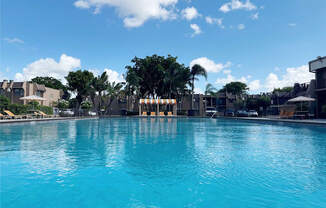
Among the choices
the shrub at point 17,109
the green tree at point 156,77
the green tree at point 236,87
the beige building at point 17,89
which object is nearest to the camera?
the shrub at point 17,109

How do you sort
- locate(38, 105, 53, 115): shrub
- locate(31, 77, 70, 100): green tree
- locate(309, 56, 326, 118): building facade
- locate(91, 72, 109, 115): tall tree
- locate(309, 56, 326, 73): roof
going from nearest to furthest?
locate(309, 56, 326, 73): roof → locate(309, 56, 326, 118): building facade → locate(38, 105, 53, 115): shrub → locate(91, 72, 109, 115): tall tree → locate(31, 77, 70, 100): green tree

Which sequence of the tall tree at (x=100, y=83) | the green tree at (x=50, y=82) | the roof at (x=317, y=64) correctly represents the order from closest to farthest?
the roof at (x=317, y=64)
the tall tree at (x=100, y=83)
the green tree at (x=50, y=82)

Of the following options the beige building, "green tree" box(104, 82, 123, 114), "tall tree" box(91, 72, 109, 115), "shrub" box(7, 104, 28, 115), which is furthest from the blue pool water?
the beige building

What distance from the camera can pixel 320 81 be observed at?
21109 millimetres

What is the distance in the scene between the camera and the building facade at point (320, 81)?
66.6 ft

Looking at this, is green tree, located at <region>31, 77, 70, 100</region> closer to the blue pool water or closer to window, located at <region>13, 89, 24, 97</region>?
window, located at <region>13, 89, 24, 97</region>

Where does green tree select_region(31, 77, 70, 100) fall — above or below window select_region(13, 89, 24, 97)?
above

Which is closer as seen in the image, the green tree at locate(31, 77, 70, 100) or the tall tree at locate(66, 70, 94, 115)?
the tall tree at locate(66, 70, 94, 115)

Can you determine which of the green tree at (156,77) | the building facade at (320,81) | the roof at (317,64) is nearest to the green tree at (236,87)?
the green tree at (156,77)

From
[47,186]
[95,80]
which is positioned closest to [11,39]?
[95,80]

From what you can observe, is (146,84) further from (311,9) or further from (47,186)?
(47,186)

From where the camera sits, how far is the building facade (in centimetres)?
2031

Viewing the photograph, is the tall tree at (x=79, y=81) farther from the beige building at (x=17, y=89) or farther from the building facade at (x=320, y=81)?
the building facade at (x=320, y=81)

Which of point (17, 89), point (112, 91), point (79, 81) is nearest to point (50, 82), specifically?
point (17, 89)
